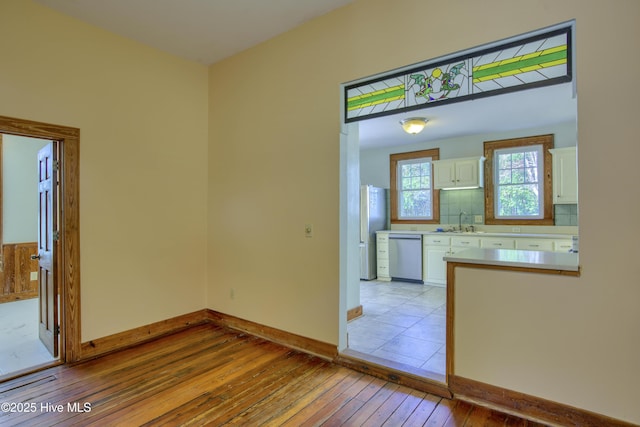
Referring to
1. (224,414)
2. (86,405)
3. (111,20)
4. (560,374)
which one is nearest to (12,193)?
(111,20)

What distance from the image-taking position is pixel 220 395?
7.80 ft

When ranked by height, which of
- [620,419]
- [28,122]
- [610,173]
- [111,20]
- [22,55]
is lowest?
[620,419]

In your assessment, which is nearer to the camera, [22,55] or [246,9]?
[22,55]

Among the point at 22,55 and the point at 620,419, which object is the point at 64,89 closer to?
the point at 22,55

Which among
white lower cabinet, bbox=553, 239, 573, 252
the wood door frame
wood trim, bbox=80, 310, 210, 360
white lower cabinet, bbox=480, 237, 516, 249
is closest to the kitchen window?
white lower cabinet, bbox=480, 237, 516, 249

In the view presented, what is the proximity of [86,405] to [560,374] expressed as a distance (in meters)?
3.04

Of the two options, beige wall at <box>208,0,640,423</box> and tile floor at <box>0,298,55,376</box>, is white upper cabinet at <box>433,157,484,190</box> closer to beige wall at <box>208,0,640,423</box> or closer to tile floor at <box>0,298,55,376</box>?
beige wall at <box>208,0,640,423</box>

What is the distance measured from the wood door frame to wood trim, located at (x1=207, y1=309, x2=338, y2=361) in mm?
1364

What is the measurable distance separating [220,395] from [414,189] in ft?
17.8

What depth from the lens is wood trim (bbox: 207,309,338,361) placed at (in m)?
2.98

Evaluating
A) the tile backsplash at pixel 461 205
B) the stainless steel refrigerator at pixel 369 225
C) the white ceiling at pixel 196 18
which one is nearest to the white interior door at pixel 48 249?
the white ceiling at pixel 196 18

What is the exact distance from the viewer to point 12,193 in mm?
5102

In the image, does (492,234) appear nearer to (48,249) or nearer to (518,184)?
(518,184)

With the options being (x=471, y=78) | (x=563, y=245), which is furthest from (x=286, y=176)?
(x=563, y=245)
